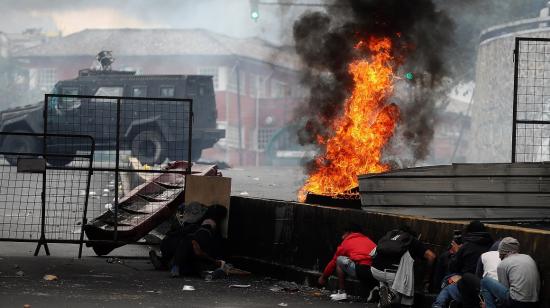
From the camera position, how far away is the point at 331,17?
1786cm

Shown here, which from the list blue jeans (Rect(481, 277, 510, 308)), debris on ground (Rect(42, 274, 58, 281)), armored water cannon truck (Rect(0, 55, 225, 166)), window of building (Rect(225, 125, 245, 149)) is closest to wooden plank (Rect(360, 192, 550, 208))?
blue jeans (Rect(481, 277, 510, 308))

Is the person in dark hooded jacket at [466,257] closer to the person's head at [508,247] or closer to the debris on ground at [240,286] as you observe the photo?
the person's head at [508,247]

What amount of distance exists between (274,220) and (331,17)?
194 inches

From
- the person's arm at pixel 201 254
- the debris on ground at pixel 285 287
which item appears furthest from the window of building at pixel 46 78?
the debris on ground at pixel 285 287

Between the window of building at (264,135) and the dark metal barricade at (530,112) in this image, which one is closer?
the dark metal barricade at (530,112)

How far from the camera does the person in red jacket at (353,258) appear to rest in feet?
38.8

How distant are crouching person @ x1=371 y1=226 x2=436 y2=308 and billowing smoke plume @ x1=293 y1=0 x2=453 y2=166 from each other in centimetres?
535

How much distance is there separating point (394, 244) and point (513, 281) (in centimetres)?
199

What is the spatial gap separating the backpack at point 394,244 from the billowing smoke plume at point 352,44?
5268mm

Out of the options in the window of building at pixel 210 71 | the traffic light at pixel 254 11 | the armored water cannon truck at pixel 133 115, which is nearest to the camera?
the traffic light at pixel 254 11

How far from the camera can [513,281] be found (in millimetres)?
9258

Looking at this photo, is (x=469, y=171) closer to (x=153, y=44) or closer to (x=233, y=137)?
(x=233, y=137)

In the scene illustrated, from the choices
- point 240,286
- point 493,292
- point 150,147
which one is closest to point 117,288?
point 240,286

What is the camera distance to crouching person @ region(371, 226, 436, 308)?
10992 millimetres
